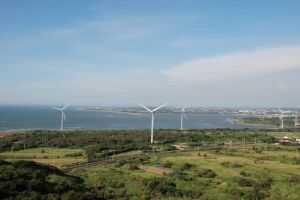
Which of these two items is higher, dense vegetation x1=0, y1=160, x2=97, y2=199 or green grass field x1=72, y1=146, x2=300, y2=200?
dense vegetation x1=0, y1=160, x2=97, y2=199

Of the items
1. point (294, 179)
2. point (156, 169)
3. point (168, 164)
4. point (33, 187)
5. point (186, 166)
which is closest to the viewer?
point (33, 187)

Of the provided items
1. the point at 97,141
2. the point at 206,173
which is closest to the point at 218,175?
the point at 206,173

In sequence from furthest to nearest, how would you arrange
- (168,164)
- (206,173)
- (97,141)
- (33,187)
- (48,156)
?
1. (97,141)
2. (48,156)
3. (168,164)
4. (206,173)
5. (33,187)

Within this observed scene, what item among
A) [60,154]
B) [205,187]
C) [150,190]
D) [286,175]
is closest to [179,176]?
[205,187]

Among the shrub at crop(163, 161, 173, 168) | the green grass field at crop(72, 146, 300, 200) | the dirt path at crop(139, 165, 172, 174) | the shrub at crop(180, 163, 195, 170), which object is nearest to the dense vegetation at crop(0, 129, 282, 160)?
the dirt path at crop(139, 165, 172, 174)

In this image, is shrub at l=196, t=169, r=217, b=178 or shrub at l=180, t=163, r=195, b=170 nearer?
shrub at l=196, t=169, r=217, b=178

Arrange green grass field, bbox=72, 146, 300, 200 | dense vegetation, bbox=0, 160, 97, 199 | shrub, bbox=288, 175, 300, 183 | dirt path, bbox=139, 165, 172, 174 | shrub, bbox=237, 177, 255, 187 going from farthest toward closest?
dirt path, bbox=139, 165, 172, 174 < shrub, bbox=288, 175, 300, 183 < shrub, bbox=237, 177, 255, 187 < green grass field, bbox=72, 146, 300, 200 < dense vegetation, bbox=0, 160, 97, 199

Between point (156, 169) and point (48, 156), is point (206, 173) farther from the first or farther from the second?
point (48, 156)

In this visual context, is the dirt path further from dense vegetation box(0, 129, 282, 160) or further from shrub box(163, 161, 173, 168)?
dense vegetation box(0, 129, 282, 160)

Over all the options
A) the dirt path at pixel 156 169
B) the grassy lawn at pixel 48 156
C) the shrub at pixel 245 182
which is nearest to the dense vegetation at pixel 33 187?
the shrub at pixel 245 182

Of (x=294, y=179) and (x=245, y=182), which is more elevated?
(x=294, y=179)

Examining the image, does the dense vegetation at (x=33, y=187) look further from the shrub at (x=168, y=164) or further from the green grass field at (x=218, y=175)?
the shrub at (x=168, y=164)
